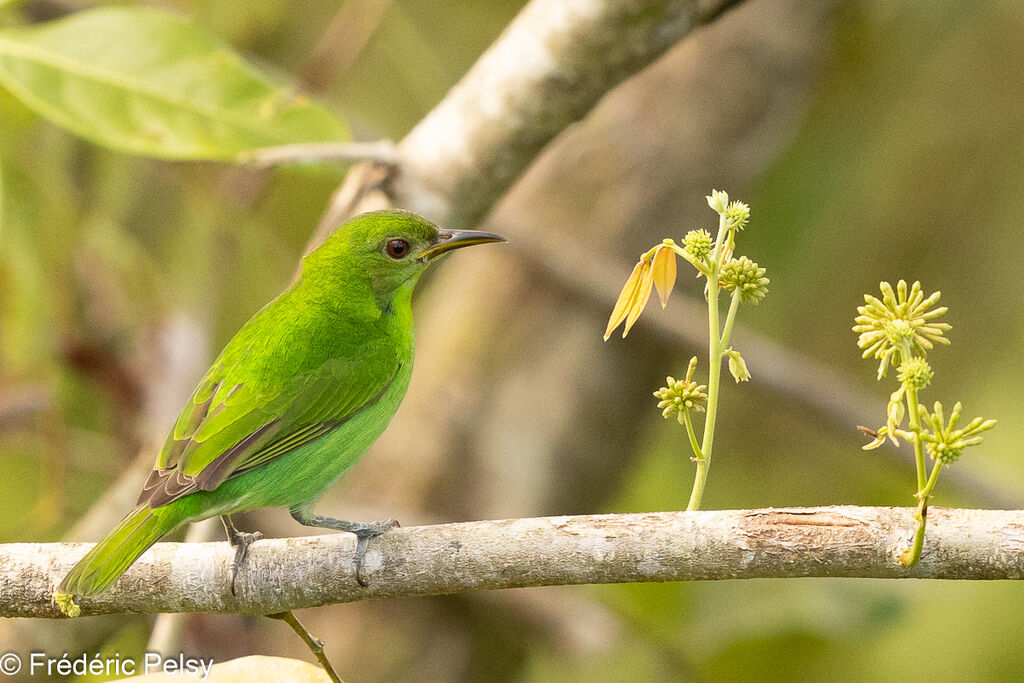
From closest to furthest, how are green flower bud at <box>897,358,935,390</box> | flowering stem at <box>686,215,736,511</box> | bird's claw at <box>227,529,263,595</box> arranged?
1. green flower bud at <box>897,358,935,390</box>
2. flowering stem at <box>686,215,736,511</box>
3. bird's claw at <box>227,529,263,595</box>

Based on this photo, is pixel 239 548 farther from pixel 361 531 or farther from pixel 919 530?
pixel 919 530

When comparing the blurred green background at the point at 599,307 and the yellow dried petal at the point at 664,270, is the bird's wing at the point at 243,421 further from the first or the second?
the blurred green background at the point at 599,307

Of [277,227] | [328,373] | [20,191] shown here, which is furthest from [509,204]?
[328,373]

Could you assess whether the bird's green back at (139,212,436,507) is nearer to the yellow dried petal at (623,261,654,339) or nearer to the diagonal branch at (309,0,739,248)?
the diagonal branch at (309,0,739,248)

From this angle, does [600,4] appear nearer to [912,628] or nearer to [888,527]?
[888,527]

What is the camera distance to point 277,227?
5.91 metres

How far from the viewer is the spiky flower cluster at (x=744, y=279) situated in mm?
1575

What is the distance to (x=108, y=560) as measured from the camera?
6.30 ft

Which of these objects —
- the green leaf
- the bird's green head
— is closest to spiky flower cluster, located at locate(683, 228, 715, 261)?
the bird's green head

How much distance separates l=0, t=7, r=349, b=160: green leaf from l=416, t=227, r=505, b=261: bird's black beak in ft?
1.94

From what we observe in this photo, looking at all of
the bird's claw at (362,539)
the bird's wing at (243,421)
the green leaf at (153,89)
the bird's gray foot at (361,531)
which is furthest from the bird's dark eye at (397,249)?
the bird's claw at (362,539)

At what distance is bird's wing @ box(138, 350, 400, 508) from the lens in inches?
87.3

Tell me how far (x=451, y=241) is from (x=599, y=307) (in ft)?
6.73

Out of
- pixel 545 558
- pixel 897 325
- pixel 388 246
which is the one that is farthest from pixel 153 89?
pixel 897 325
